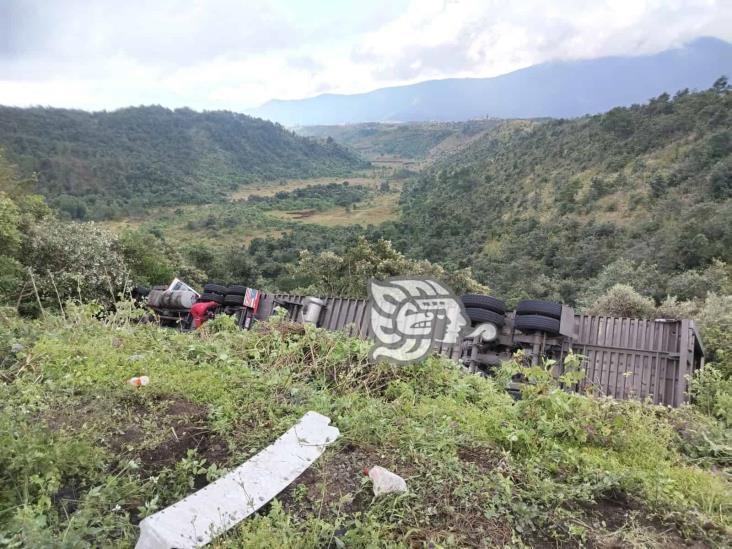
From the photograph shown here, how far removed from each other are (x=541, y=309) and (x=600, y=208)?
33405 mm

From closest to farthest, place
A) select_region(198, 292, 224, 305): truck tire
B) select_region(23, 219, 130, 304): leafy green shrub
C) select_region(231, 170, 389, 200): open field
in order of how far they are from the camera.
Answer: select_region(198, 292, 224, 305): truck tire
select_region(23, 219, 130, 304): leafy green shrub
select_region(231, 170, 389, 200): open field

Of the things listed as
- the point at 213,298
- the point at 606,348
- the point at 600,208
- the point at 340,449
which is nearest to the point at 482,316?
the point at 606,348

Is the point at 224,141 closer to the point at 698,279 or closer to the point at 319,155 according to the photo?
the point at 319,155

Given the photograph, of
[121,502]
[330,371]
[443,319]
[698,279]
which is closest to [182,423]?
[121,502]

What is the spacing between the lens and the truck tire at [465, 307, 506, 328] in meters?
7.03

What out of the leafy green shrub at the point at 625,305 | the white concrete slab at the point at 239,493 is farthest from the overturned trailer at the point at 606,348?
the leafy green shrub at the point at 625,305

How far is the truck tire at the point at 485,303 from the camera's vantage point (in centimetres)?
715

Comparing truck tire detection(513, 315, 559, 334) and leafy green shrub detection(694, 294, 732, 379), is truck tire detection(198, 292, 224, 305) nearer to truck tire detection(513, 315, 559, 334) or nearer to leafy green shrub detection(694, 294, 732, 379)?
truck tire detection(513, 315, 559, 334)

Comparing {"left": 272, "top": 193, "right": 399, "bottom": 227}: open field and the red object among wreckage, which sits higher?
{"left": 272, "top": 193, "right": 399, "bottom": 227}: open field

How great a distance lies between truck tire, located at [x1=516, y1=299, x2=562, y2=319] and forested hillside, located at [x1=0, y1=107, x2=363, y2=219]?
61.1m

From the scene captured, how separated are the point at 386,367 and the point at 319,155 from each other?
444ft

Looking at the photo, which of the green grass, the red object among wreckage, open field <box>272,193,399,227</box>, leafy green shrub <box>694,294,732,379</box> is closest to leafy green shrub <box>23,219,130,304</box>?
the red object among wreckage

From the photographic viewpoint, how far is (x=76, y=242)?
47.3 ft

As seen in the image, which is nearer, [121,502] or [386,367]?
[121,502]
